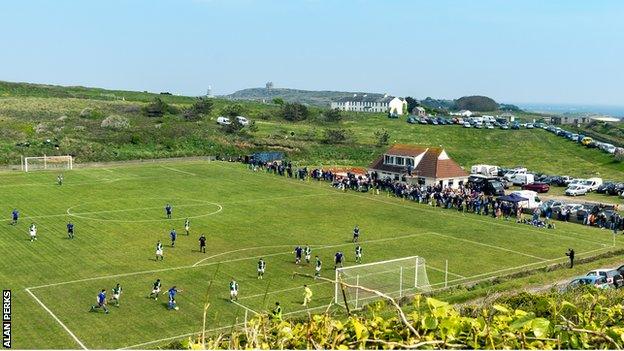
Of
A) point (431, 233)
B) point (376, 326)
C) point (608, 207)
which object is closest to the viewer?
point (376, 326)

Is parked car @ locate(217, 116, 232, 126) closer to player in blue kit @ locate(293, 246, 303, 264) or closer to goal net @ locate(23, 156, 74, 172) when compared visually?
goal net @ locate(23, 156, 74, 172)

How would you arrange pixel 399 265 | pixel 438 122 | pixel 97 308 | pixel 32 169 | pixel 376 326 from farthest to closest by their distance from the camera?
pixel 438 122
pixel 32 169
pixel 399 265
pixel 97 308
pixel 376 326

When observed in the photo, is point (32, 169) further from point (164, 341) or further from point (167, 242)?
point (164, 341)

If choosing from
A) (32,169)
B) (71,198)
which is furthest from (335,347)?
(32,169)

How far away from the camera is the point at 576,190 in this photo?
215ft

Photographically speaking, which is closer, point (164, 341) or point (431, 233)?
point (164, 341)

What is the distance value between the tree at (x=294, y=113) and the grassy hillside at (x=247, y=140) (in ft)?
14.7

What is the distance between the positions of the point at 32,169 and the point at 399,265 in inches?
2061

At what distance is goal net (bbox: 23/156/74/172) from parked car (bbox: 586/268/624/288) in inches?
2279

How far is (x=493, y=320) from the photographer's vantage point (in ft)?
19.2

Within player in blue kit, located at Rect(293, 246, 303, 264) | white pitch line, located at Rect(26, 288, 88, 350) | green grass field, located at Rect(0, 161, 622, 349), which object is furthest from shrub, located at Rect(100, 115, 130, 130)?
white pitch line, located at Rect(26, 288, 88, 350)

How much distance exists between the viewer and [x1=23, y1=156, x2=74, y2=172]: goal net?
73519 mm

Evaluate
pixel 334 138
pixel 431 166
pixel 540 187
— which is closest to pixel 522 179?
pixel 540 187

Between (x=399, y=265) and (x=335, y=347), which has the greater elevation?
(x=335, y=347)
